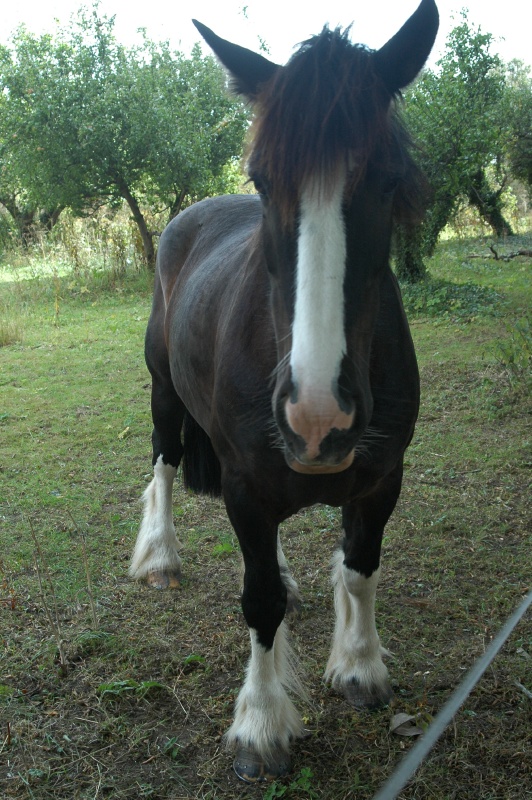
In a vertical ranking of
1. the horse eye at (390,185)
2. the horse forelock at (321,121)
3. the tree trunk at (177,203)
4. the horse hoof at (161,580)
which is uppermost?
the tree trunk at (177,203)

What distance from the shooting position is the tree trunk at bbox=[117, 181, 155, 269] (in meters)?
13.5

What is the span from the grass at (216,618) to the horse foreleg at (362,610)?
0.27 ft

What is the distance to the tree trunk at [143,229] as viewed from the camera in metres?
13.5

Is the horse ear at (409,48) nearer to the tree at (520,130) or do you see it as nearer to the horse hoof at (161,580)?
the horse hoof at (161,580)

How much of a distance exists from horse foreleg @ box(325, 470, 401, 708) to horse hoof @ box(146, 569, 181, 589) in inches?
42.5

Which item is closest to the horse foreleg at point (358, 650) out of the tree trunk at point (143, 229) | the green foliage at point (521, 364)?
the green foliage at point (521, 364)

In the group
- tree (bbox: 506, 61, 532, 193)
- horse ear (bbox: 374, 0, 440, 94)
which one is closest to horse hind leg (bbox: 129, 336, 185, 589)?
horse ear (bbox: 374, 0, 440, 94)

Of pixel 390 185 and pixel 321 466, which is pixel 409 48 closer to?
pixel 390 185

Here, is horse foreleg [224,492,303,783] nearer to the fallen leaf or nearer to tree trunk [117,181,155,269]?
the fallen leaf

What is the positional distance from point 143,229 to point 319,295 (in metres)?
12.8

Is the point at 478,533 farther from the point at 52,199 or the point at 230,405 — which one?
the point at 52,199

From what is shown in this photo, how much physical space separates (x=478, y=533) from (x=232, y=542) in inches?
54.9

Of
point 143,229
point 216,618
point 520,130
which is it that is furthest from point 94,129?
point 216,618

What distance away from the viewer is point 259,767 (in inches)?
90.3
